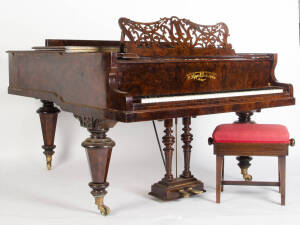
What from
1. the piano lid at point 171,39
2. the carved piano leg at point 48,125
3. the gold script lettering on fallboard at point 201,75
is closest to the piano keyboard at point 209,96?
the gold script lettering on fallboard at point 201,75

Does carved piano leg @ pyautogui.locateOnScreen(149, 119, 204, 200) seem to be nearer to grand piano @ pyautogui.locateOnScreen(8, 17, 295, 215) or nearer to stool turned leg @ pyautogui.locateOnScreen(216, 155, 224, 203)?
grand piano @ pyautogui.locateOnScreen(8, 17, 295, 215)

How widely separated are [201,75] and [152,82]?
1.42ft

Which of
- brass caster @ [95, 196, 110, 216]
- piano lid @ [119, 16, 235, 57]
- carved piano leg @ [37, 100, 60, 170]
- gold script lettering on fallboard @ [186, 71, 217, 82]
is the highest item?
piano lid @ [119, 16, 235, 57]

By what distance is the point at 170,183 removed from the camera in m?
4.40

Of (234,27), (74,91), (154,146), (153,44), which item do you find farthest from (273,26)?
(74,91)

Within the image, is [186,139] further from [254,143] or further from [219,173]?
[254,143]

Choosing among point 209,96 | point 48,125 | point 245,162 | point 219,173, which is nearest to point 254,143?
point 219,173

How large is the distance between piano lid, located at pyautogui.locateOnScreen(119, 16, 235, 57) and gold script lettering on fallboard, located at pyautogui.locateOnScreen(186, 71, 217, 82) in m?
0.20

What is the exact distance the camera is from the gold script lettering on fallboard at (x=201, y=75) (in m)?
4.17

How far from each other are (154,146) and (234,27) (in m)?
1.59

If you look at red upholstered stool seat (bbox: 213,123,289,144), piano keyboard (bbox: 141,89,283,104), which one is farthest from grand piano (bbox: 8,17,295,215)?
red upholstered stool seat (bbox: 213,123,289,144)

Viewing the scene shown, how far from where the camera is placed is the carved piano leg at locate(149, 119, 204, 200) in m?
4.31

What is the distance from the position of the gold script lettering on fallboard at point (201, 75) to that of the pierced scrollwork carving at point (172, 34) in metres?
0.24

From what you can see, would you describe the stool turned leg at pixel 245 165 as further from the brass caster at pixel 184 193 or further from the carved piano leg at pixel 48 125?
the carved piano leg at pixel 48 125
